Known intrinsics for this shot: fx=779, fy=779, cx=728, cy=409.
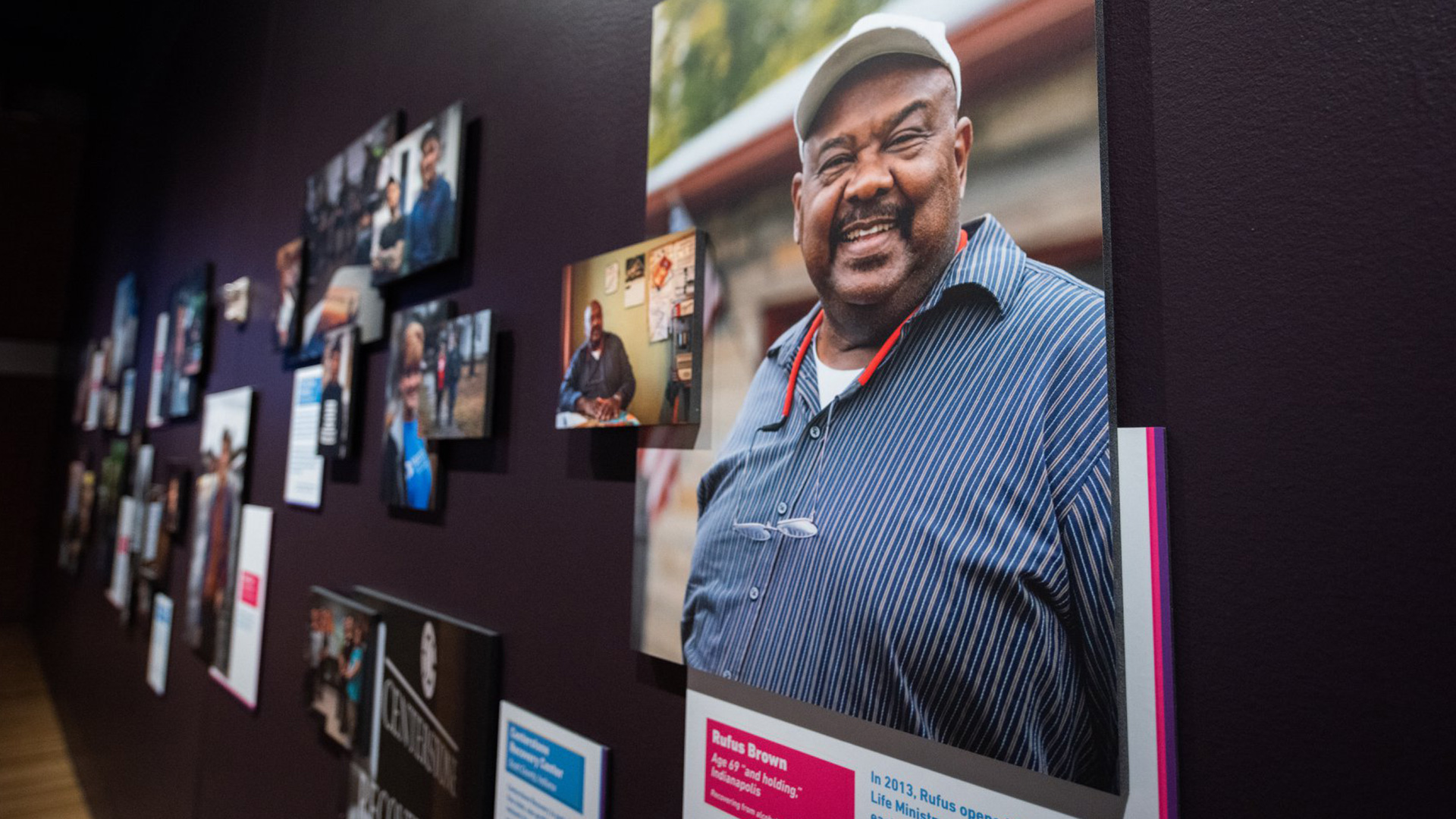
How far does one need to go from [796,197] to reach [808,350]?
0.56 ft

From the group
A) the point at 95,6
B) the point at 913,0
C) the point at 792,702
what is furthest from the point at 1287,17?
the point at 95,6

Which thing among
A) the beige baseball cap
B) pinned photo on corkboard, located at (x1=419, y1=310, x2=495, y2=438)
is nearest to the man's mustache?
the beige baseball cap

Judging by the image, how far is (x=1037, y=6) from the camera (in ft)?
2.19

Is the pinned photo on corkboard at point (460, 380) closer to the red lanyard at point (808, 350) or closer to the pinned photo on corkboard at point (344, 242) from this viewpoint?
the pinned photo on corkboard at point (344, 242)

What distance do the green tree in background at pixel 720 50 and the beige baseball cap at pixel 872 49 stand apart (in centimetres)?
2

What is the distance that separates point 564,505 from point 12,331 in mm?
6943

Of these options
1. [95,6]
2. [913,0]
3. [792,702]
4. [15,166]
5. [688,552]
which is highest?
[95,6]

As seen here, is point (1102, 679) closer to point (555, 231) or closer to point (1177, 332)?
point (1177, 332)

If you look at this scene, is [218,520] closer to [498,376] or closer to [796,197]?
[498,376]

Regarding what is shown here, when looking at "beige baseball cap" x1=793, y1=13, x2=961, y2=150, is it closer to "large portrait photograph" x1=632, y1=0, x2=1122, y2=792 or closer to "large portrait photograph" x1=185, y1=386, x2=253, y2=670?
"large portrait photograph" x1=632, y1=0, x2=1122, y2=792

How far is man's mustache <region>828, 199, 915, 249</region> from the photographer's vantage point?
77cm

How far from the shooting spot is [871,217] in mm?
793
